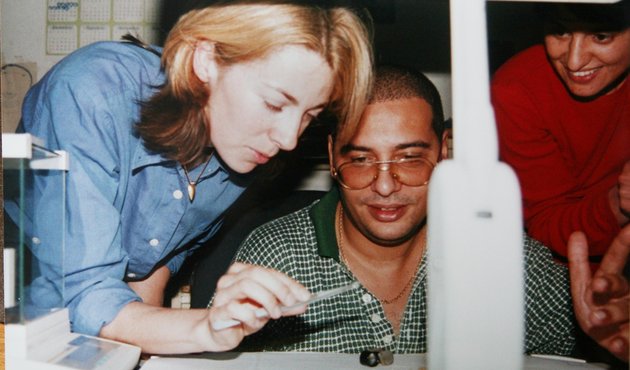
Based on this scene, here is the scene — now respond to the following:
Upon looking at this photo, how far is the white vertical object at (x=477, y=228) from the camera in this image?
3.41 feet

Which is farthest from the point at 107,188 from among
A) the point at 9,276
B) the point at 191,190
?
the point at 9,276

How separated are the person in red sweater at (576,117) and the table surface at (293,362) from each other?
10.5 inches

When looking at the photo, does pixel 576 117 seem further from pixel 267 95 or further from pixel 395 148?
pixel 267 95

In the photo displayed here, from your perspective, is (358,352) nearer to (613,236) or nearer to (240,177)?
(240,177)

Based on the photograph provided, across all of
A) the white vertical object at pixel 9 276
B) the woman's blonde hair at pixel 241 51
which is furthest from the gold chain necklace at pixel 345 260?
the white vertical object at pixel 9 276

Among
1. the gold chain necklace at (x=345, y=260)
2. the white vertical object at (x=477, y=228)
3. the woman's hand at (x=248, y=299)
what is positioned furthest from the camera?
the gold chain necklace at (x=345, y=260)

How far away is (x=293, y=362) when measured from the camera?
1313 millimetres

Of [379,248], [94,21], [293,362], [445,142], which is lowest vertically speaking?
[293,362]

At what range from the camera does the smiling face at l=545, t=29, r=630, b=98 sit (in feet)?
4.21

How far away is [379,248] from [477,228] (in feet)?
1.06

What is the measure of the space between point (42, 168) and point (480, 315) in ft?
3.08

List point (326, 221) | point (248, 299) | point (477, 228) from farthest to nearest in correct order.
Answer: point (326, 221), point (248, 299), point (477, 228)

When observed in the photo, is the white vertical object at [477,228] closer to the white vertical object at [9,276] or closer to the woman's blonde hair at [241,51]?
the woman's blonde hair at [241,51]

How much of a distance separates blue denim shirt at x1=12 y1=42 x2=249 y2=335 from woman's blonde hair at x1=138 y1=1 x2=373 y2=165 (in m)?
0.04
